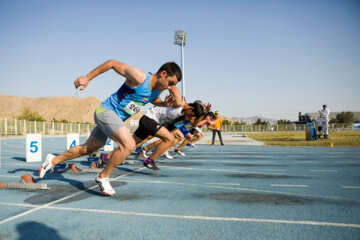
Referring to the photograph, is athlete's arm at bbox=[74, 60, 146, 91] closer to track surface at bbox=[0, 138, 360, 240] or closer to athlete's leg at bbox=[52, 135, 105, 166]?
athlete's leg at bbox=[52, 135, 105, 166]

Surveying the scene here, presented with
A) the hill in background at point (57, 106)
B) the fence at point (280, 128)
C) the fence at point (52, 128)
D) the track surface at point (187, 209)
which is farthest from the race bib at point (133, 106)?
the hill in background at point (57, 106)

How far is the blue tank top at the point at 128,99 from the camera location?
4117 millimetres

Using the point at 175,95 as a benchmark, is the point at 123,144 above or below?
below

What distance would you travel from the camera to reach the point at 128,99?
13.8 feet

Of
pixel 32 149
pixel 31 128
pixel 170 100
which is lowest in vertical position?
pixel 32 149

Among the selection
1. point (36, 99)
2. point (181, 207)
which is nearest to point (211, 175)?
point (181, 207)

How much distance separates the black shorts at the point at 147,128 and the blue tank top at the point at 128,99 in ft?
5.76

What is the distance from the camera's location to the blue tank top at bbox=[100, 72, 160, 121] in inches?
162

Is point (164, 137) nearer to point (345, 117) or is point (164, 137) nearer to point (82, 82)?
point (82, 82)

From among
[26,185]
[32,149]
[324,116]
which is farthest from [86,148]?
[324,116]

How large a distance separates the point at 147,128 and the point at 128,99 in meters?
2.01

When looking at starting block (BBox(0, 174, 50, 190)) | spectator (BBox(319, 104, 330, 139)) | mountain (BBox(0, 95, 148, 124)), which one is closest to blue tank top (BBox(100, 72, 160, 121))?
starting block (BBox(0, 174, 50, 190))

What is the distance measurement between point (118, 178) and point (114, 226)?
117 inches

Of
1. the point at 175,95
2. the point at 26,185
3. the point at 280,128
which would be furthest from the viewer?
Result: the point at 280,128
